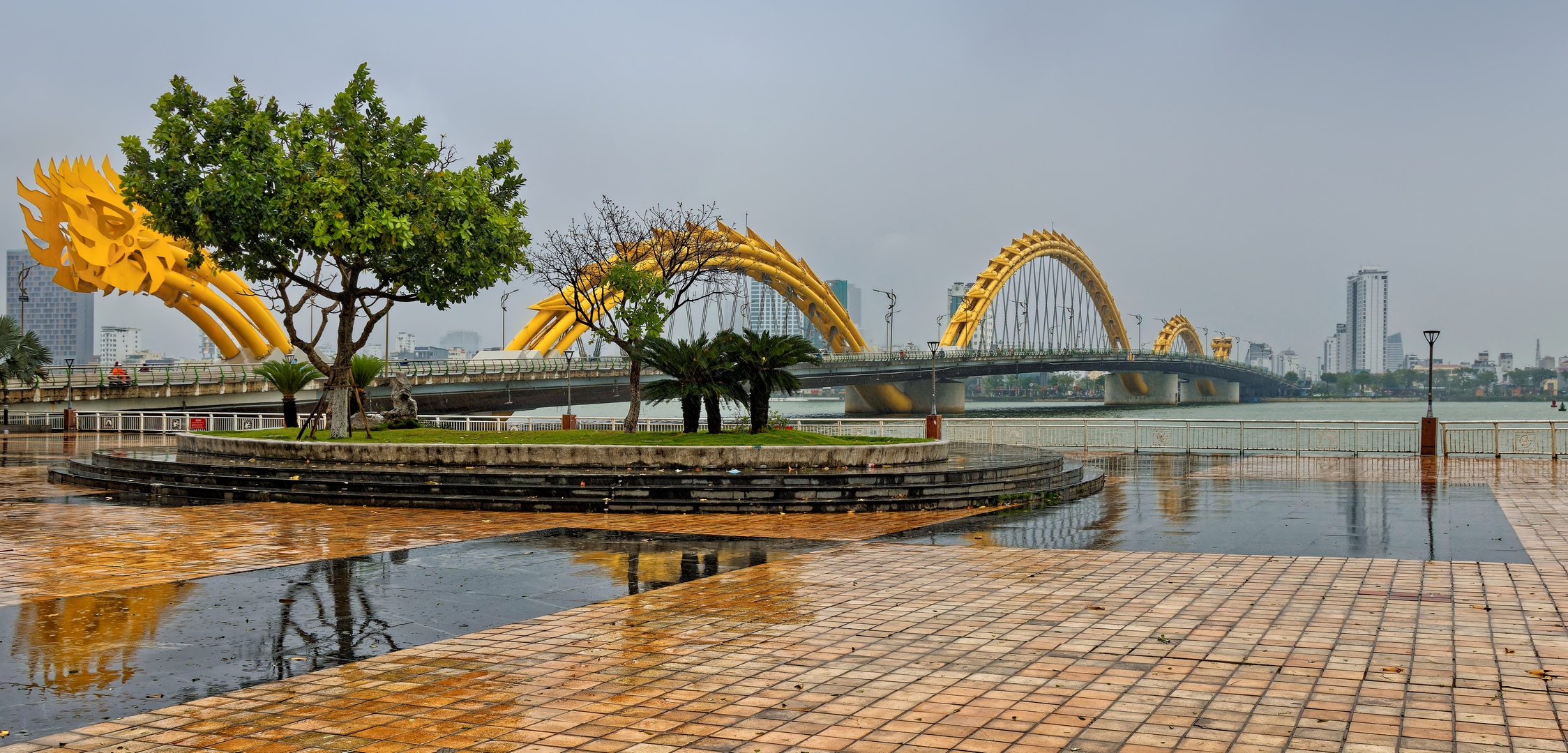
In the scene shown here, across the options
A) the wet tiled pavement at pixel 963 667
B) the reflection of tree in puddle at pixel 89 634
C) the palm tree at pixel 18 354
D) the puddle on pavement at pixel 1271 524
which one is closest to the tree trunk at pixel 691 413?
the puddle on pavement at pixel 1271 524

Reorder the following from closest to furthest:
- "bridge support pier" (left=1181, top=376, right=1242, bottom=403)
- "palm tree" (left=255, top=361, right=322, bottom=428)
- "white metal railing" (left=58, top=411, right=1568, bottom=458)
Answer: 1. "white metal railing" (left=58, top=411, right=1568, bottom=458)
2. "palm tree" (left=255, top=361, right=322, bottom=428)
3. "bridge support pier" (left=1181, top=376, right=1242, bottom=403)

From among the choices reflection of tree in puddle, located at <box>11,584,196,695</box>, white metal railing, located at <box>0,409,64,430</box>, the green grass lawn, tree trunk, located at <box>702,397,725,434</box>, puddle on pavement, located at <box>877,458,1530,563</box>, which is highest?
tree trunk, located at <box>702,397,725,434</box>

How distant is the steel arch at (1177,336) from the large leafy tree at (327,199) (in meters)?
156

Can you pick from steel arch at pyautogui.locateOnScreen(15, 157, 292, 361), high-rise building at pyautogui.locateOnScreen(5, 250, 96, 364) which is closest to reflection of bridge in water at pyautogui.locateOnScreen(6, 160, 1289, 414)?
steel arch at pyautogui.locateOnScreen(15, 157, 292, 361)

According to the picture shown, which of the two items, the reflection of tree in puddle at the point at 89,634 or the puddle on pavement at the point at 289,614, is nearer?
the puddle on pavement at the point at 289,614

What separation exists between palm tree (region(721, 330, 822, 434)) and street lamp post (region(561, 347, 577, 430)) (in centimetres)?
1525

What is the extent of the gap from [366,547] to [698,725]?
6937mm

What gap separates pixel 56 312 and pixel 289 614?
636 ft

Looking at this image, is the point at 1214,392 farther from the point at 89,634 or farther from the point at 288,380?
the point at 89,634

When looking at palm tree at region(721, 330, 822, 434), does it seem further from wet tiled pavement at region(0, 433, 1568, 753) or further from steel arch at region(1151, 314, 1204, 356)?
steel arch at region(1151, 314, 1204, 356)

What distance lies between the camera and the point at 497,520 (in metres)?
13.4

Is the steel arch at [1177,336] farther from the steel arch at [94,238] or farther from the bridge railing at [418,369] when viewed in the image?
the steel arch at [94,238]

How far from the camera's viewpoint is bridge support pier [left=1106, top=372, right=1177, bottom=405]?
407 feet

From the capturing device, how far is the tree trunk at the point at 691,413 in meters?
17.1
